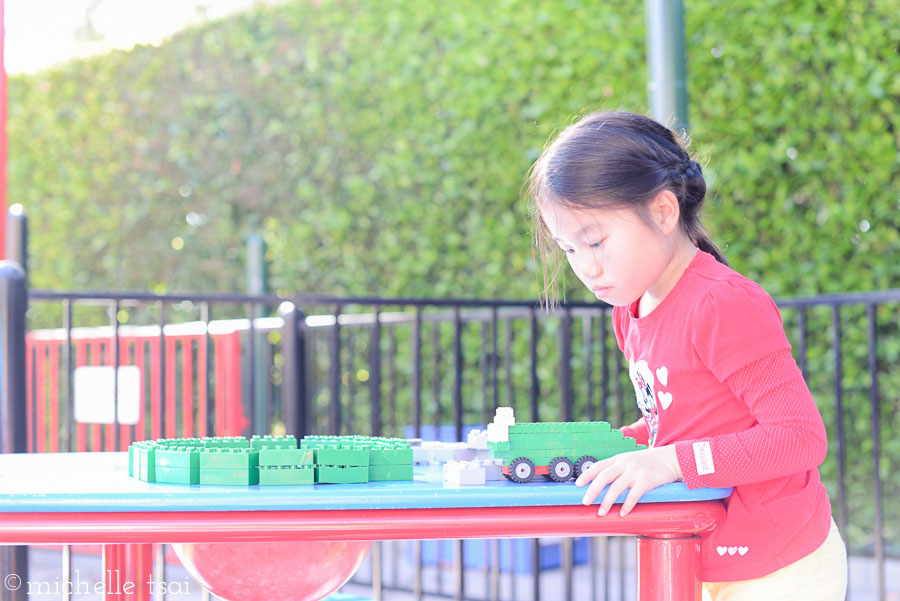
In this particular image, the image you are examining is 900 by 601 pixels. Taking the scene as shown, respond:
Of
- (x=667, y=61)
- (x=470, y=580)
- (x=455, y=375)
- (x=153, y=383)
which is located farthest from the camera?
(x=153, y=383)

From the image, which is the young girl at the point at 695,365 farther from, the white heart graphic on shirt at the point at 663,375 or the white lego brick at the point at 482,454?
the white lego brick at the point at 482,454

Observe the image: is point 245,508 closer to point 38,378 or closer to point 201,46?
point 38,378

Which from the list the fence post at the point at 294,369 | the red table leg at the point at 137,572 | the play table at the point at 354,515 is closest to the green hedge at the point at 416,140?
the fence post at the point at 294,369

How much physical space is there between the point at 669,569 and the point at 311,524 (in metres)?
0.55

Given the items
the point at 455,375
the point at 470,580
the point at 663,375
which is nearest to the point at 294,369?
the point at 455,375

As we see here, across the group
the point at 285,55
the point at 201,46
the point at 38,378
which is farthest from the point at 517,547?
the point at 201,46

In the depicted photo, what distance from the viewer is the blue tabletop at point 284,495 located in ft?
4.49

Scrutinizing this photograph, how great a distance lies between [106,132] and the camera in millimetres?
8859

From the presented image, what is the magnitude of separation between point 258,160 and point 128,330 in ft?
6.77

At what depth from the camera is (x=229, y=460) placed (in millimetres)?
1449

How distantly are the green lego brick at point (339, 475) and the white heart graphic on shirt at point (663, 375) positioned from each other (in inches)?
23.2

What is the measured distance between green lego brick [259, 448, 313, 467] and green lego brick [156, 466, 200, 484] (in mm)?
104

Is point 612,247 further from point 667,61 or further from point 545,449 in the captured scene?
point 667,61

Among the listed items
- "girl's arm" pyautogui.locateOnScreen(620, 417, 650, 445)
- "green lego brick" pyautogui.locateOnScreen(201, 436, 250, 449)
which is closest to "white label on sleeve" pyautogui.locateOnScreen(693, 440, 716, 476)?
"girl's arm" pyautogui.locateOnScreen(620, 417, 650, 445)
